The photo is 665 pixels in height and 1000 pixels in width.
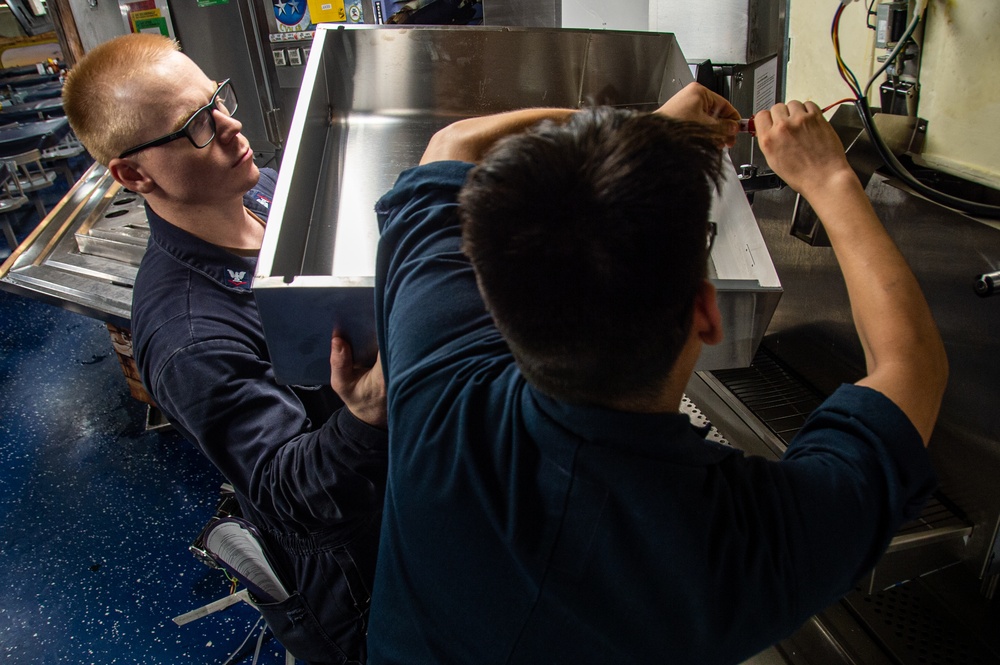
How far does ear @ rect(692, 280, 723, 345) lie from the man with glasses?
495mm

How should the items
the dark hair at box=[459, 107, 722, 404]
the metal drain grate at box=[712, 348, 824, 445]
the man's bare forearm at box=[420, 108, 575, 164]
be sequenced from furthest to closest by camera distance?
the metal drain grate at box=[712, 348, 824, 445], the man's bare forearm at box=[420, 108, 575, 164], the dark hair at box=[459, 107, 722, 404]

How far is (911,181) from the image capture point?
91cm

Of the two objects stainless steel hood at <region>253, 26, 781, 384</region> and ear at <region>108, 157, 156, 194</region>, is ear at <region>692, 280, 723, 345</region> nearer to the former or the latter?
stainless steel hood at <region>253, 26, 781, 384</region>

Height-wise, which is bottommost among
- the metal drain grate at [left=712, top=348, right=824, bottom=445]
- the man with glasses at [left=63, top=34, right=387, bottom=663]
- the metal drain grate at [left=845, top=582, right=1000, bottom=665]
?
the metal drain grate at [left=845, top=582, right=1000, bottom=665]

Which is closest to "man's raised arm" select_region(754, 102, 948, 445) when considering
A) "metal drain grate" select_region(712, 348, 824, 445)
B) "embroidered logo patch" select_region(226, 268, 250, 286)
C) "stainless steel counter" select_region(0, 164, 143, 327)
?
"metal drain grate" select_region(712, 348, 824, 445)

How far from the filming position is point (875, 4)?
98 cm

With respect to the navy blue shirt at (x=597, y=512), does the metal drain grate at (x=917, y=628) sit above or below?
below

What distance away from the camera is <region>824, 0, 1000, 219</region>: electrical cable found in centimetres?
84

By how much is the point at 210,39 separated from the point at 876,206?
2.95m

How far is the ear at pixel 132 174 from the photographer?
1.20 metres

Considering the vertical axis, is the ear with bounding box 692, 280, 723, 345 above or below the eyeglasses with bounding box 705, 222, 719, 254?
below

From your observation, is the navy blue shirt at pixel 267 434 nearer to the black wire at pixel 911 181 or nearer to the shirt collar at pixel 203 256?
the shirt collar at pixel 203 256

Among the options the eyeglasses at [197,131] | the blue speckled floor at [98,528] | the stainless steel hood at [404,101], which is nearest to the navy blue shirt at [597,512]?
the stainless steel hood at [404,101]

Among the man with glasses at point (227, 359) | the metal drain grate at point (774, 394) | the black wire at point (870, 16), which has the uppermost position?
the black wire at point (870, 16)
